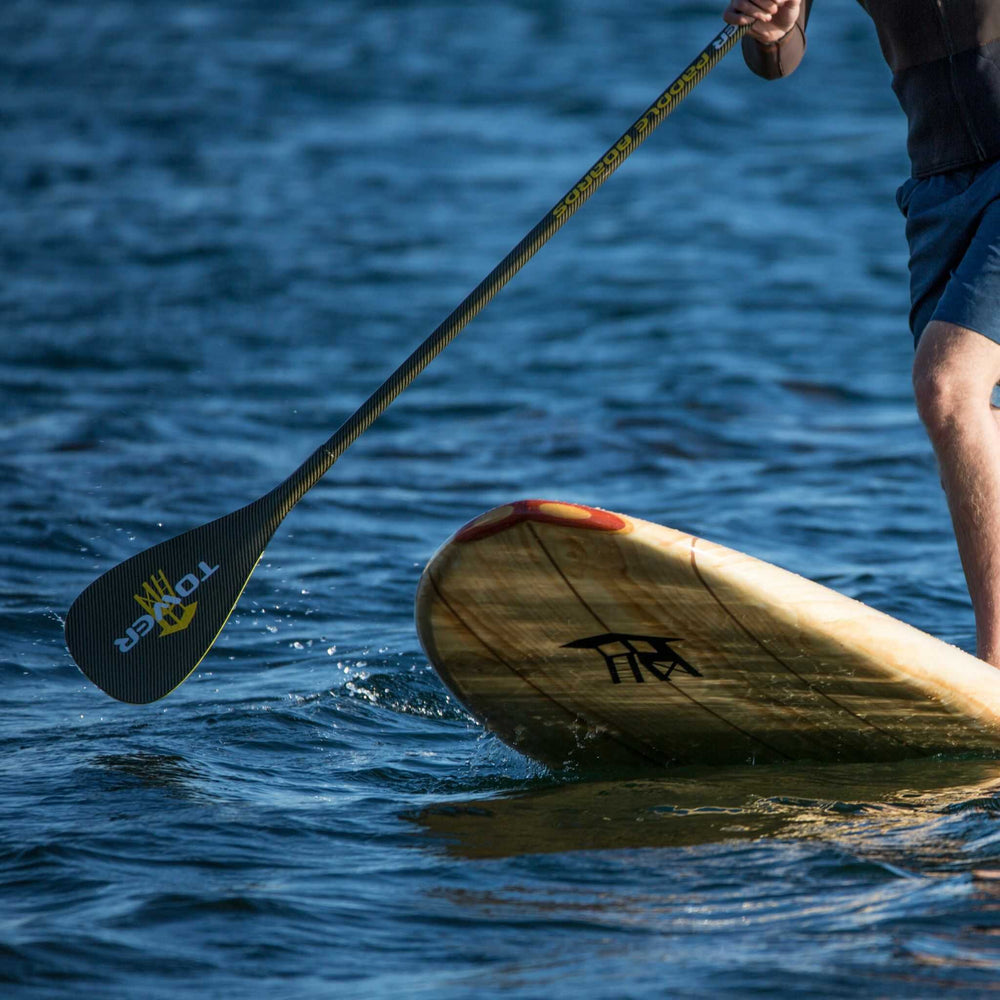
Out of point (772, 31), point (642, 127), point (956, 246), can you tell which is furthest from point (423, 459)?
point (956, 246)

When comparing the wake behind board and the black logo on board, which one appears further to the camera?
the black logo on board

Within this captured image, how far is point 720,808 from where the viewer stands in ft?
9.50

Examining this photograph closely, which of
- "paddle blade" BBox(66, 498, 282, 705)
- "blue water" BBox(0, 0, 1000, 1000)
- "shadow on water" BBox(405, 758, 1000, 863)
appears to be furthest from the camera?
"paddle blade" BBox(66, 498, 282, 705)

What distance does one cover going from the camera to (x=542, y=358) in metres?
10.4

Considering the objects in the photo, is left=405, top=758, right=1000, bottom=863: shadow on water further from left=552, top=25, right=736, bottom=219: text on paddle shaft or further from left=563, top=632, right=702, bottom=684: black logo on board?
left=552, top=25, right=736, bottom=219: text on paddle shaft

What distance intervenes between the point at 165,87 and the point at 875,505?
1527cm

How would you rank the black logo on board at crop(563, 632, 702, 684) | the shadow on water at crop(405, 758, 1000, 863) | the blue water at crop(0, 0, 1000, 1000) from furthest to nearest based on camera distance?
the black logo on board at crop(563, 632, 702, 684) → the shadow on water at crop(405, 758, 1000, 863) → the blue water at crop(0, 0, 1000, 1000)

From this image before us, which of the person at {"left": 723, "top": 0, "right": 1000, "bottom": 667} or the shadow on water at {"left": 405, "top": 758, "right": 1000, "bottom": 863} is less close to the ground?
the person at {"left": 723, "top": 0, "right": 1000, "bottom": 667}

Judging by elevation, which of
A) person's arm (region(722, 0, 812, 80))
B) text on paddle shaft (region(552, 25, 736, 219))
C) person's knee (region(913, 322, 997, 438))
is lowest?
person's knee (region(913, 322, 997, 438))

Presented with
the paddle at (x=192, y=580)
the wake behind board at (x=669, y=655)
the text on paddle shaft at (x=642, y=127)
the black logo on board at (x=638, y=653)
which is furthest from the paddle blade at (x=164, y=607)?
the text on paddle shaft at (x=642, y=127)

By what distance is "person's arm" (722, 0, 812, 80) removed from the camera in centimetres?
344

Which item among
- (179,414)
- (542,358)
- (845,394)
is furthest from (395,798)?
(542,358)

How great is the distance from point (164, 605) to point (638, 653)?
1163mm

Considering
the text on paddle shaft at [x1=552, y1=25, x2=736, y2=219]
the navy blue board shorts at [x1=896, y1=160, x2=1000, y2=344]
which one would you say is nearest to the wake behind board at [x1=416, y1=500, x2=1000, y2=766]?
the navy blue board shorts at [x1=896, y1=160, x2=1000, y2=344]
